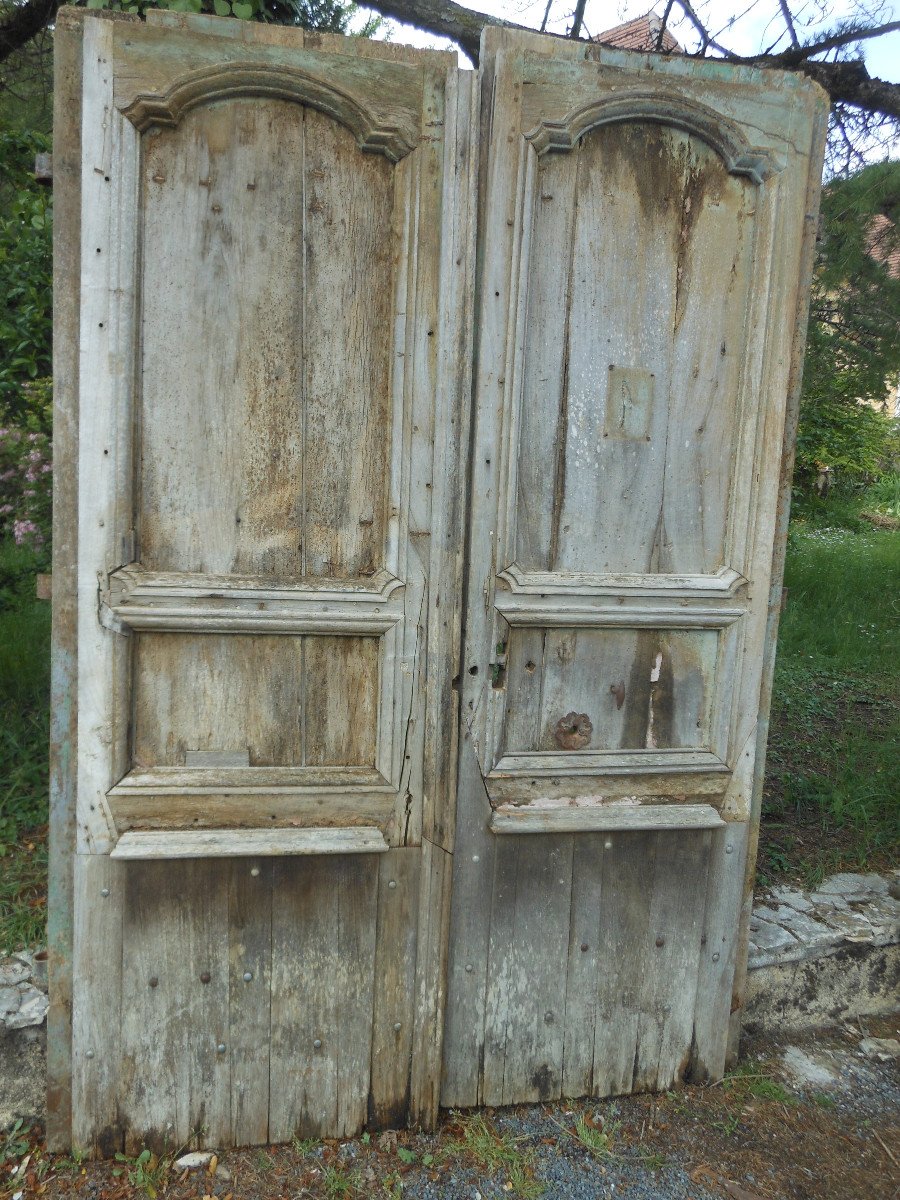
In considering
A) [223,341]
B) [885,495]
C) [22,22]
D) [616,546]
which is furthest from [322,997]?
[885,495]

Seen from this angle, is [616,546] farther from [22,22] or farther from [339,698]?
[22,22]

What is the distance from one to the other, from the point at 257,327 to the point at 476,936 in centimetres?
165

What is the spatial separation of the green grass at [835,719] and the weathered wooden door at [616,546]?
98 cm

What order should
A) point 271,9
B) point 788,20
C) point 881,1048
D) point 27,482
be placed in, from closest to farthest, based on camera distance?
point 881,1048 < point 271,9 < point 788,20 < point 27,482

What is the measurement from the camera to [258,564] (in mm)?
2123

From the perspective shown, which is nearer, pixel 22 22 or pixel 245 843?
pixel 245 843

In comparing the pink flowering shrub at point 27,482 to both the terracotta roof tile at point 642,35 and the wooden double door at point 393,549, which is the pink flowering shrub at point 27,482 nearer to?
the wooden double door at point 393,549

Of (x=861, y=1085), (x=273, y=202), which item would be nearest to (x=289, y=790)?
(x=273, y=202)

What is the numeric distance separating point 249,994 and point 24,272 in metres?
3.11

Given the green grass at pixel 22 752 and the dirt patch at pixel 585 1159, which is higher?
the green grass at pixel 22 752

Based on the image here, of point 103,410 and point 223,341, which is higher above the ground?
point 223,341

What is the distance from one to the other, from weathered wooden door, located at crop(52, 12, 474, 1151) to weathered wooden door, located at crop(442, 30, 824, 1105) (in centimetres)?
13

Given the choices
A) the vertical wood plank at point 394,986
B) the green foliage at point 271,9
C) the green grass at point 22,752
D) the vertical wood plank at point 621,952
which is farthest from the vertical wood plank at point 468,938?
the green foliage at point 271,9

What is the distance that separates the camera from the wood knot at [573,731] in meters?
2.31
